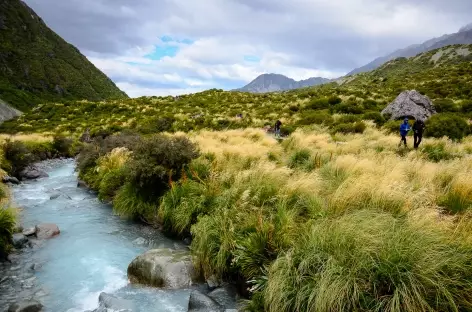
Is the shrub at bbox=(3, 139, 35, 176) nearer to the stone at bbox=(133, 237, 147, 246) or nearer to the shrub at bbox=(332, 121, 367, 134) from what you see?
the stone at bbox=(133, 237, 147, 246)

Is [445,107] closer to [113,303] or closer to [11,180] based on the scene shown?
[113,303]

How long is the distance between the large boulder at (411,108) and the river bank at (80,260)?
2411 centimetres

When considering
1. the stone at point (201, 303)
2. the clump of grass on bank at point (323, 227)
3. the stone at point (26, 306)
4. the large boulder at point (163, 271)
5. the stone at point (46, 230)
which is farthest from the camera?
the stone at point (46, 230)

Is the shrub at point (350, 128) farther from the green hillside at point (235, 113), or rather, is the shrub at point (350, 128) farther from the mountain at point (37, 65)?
the mountain at point (37, 65)

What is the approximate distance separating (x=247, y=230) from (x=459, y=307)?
3790 millimetres

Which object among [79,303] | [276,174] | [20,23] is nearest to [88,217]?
[79,303]

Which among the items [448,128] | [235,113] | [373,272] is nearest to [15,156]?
[373,272]

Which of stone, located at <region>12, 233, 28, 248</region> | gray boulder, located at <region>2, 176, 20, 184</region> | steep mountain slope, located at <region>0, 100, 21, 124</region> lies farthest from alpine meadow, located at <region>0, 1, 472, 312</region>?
steep mountain slope, located at <region>0, 100, 21, 124</region>

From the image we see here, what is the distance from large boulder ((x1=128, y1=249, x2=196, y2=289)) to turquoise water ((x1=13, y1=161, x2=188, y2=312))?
0.67 feet

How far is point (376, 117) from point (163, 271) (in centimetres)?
2551

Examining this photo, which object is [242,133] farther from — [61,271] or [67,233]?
[61,271]

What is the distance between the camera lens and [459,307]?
173 inches

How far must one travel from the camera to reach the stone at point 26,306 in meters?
5.92

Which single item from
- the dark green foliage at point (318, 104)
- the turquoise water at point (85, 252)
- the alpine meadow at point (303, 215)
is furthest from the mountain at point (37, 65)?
the alpine meadow at point (303, 215)
